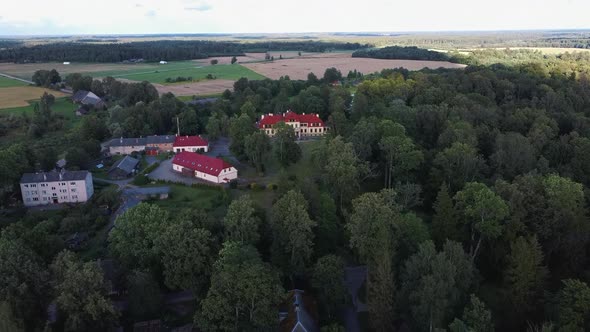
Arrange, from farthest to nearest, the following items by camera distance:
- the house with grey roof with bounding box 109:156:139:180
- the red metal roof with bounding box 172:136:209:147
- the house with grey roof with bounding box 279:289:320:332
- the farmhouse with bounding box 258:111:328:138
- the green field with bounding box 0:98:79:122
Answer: the green field with bounding box 0:98:79:122 < the farmhouse with bounding box 258:111:328:138 < the red metal roof with bounding box 172:136:209:147 < the house with grey roof with bounding box 109:156:139:180 < the house with grey roof with bounding box 279:289:320:332

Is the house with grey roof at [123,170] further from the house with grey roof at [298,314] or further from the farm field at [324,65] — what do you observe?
the farm field at [324,65]

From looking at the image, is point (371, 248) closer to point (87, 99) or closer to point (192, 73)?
point (87, 99)

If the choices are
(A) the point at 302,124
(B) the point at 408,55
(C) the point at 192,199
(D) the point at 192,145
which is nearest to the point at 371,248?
(C) the point at 192,199

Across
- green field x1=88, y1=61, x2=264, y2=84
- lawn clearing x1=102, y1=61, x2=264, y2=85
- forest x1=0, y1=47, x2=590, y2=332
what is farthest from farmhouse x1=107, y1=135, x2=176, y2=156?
green field x1=88, y1=61, x2=264, y2=84

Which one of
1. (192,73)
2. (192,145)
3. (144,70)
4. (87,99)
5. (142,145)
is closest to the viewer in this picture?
(142,145)

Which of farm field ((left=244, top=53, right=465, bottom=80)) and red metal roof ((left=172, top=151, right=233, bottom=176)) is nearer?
red metal roof ((left=172, top=151, right=233, bottom=176))

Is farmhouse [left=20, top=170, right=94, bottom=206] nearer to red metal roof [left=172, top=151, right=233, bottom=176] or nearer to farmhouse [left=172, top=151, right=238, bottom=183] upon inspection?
farmhouse [left=172, top=151, right=238, bottom=183]

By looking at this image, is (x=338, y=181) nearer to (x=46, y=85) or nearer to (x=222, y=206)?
(x=222, y=206)
